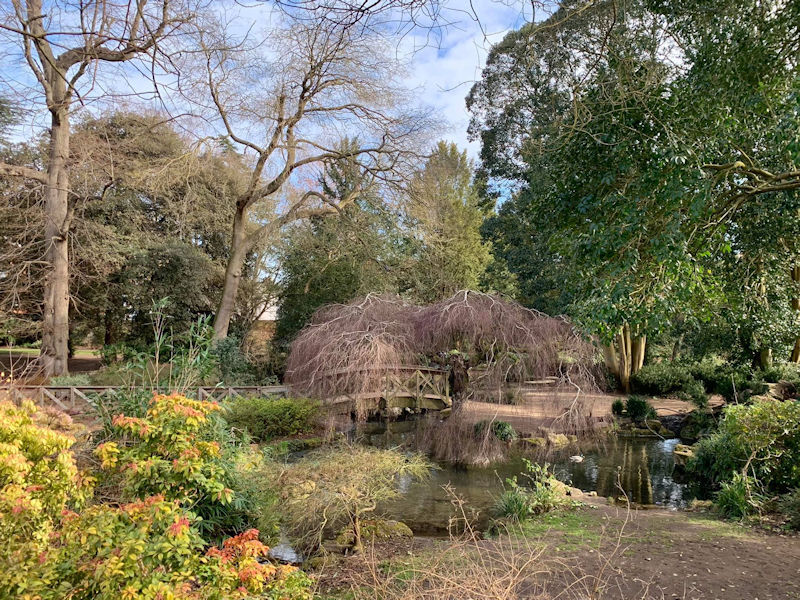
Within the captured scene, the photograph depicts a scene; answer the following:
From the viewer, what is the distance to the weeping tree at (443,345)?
11922mm

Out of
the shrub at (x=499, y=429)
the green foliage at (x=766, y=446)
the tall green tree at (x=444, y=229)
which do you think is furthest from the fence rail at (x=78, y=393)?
the green foliage at (x=766, y=446)

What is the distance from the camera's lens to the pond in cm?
813

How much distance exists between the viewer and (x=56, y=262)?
15.5m

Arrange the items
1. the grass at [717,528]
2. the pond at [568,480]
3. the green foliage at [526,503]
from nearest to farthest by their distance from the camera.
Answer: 1. the grass at [717,528]
2. the green foliage at [526,503]
3. the pond at [568,480]

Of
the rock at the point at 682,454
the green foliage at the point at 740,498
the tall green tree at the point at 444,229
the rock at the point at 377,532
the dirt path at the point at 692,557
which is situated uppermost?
the tall green tree at the point at 444,229

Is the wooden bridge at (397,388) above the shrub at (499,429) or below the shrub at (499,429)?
above

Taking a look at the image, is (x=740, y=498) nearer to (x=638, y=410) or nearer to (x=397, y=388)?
(x=397, y=388)

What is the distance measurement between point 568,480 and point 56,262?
14807mm

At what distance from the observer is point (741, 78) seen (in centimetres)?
646

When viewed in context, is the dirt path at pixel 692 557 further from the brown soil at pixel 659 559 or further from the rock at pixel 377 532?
the rock at pixel 377 532

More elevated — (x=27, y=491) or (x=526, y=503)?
(x=27, y=491)

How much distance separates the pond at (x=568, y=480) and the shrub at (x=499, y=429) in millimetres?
871

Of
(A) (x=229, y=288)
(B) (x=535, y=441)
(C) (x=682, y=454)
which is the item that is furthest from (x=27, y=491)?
(A) (x=229, y=288)

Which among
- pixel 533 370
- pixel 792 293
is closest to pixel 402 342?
pixel 533 370
